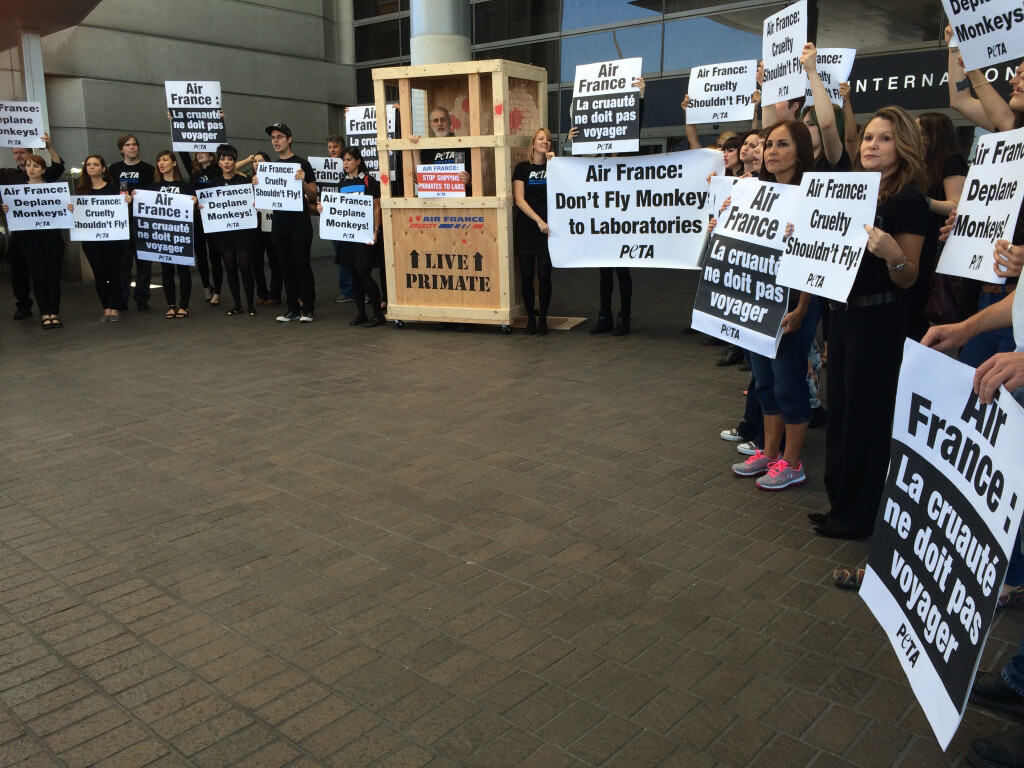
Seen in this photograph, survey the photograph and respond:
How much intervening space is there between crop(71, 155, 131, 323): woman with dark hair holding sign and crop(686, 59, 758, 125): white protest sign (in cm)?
727

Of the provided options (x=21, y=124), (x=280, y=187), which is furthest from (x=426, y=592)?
(x=21, y=124)

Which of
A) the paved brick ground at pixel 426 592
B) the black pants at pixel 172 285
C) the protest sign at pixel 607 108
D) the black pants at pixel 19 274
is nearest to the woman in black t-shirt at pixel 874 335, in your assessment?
the paved brick ground at pixel 426 592

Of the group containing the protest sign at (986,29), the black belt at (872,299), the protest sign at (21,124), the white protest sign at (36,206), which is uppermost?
the protest sign at (21,124)

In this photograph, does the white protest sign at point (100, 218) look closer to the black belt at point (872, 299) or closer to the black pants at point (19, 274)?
the black pants at point (19, 274)

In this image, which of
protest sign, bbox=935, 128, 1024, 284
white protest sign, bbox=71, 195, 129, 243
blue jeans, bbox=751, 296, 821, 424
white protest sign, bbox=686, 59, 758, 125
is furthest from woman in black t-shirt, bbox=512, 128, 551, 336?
protest sign, bbox=935, 128, 1024, 284

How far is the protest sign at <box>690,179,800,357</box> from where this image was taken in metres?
4.92

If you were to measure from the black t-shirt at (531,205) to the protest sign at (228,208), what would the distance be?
3.79m

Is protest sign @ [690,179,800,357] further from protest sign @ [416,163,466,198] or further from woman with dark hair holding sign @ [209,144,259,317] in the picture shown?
woman with dark hair holding sign @ [209,144,259,317]

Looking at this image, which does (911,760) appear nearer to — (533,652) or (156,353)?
(533,652)

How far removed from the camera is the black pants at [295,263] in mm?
10773

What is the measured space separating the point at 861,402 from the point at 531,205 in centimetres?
579

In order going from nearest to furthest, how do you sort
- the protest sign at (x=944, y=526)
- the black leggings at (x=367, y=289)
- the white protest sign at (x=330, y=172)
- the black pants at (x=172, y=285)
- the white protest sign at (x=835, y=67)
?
the protest sign at (x=944, y=526), the white protest sign at (x=835, y=67), the black leggings at (x=367, y=289), the black pants at (x=172, y=285), the white protest sign at (x=330, y=172)

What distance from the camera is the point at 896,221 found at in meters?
3.99

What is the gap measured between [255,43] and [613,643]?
1893 centimetres
